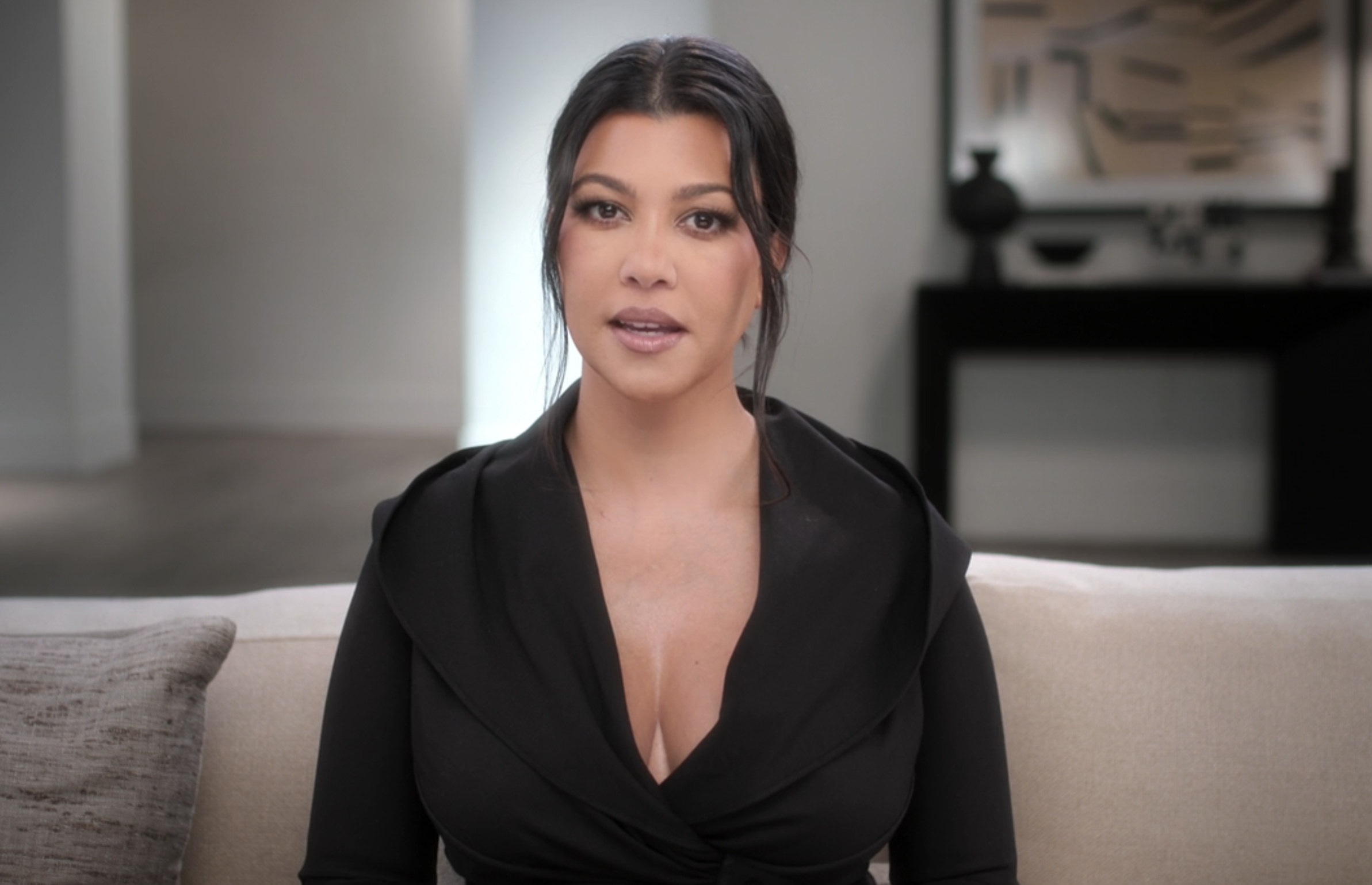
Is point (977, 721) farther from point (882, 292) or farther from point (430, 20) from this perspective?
point (430, 20)

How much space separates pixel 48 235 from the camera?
6297mm

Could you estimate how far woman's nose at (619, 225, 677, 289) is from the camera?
0.99 metres

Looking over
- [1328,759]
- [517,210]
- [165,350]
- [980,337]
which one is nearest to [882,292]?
[980,337]

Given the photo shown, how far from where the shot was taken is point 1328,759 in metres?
1.23

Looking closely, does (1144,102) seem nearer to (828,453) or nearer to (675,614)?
(828,453)

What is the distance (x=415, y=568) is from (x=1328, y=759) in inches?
30.5

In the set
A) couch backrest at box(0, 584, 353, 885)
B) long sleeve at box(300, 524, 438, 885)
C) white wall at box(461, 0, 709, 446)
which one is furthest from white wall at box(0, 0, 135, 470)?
long sleeve at box(300, 524, 438, 885)

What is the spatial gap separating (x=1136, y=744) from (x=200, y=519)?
14.6ft

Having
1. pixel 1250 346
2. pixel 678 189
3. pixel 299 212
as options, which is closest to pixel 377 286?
pixel 299 212

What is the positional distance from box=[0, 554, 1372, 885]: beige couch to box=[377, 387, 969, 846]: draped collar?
25 centimetres

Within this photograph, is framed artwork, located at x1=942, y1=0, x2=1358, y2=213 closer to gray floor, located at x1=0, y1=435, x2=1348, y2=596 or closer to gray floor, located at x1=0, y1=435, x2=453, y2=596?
gray floor, located at x1=0, y1=435, x2=1348, y2=596

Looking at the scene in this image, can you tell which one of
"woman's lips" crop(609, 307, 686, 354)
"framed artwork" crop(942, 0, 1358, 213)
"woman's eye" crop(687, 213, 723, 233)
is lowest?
"woman's lips" crop(609, 307, 686, 354)

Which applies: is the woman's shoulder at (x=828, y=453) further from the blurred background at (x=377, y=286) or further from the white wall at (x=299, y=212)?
the white wall at (x=299, y=212)

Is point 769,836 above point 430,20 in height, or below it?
below
